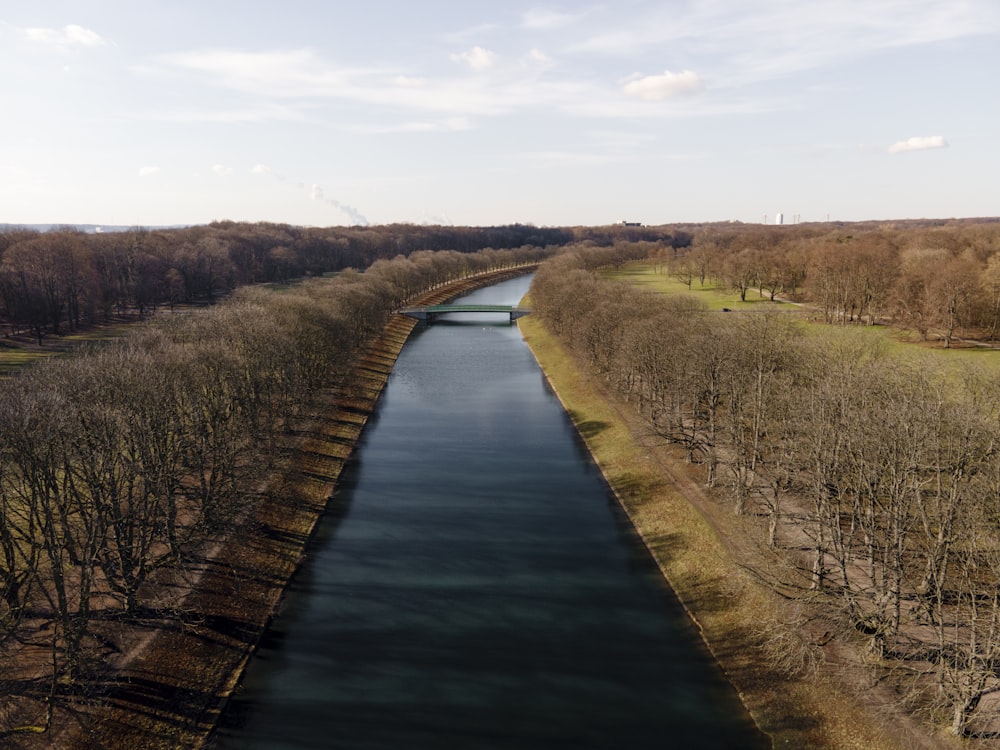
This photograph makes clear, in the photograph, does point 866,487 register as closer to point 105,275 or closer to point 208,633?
point 208,633

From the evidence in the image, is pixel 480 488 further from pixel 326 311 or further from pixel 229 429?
pixel 326 311

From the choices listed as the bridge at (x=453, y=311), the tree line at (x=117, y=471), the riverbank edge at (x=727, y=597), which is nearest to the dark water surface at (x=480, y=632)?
the riverbank edge at (x=727, y=597)

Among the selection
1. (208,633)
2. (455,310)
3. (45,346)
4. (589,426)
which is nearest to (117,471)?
(208,633)

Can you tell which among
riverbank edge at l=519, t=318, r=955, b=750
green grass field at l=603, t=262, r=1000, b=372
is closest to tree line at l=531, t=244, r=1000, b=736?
riverbank edge at l=519, t=318, r=955, b=750

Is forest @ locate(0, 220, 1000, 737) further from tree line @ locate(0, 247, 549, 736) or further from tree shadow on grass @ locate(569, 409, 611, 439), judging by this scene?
tree shadow on grass @ locate(569, 409, 611, 439)

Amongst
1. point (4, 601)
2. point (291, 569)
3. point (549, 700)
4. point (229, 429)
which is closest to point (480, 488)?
point (291, 569)

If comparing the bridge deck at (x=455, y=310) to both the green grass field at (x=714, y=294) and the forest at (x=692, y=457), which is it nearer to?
the green grass field at (x=714, y=294)
